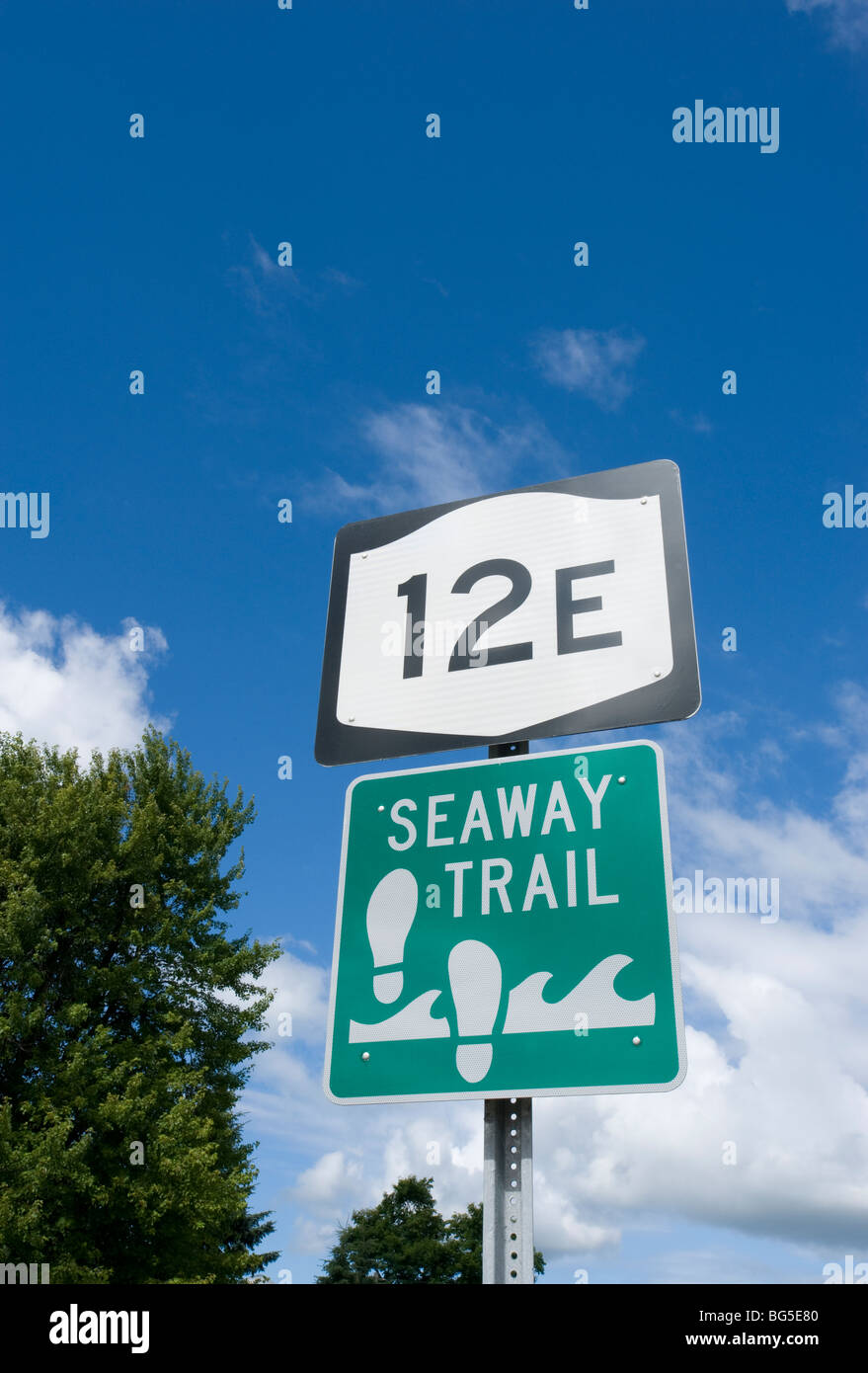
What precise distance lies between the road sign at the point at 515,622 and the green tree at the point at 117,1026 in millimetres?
17159

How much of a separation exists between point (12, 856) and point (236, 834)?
5.21 metres

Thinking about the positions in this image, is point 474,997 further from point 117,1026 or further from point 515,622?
point 117,1026

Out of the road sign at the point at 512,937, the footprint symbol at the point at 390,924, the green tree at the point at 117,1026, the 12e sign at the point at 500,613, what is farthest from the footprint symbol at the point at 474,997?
the green tree at the point at 117,1026

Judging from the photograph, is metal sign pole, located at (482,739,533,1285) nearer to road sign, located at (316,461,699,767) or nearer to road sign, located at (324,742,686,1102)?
road sign, located at (324,742,686,1102)

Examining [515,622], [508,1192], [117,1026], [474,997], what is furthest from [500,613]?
[117,1026]

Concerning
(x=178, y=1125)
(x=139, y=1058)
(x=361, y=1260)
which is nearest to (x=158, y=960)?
(x=139, y=1058)

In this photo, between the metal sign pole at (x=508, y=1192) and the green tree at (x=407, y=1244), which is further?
the green tree at (x=407, y=1244)

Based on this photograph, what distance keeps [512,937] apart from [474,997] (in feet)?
0.44

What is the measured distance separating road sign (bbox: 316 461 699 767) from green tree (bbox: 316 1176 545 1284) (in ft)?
182

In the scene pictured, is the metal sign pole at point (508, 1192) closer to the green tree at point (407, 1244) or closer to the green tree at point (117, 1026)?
the green tree at point (117, 1026)

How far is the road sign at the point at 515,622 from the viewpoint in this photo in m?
2.18

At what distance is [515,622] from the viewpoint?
2.35 meters
